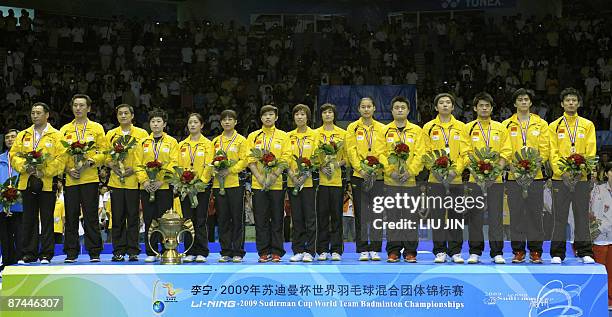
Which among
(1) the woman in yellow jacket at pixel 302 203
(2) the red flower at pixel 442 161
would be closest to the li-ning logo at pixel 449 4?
(1) the woman in yellow jacket at pixel 302 203

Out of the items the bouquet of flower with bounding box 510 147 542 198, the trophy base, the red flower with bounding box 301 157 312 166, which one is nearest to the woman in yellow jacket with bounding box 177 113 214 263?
the trophy base

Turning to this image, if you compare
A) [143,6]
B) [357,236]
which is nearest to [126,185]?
[357,236]

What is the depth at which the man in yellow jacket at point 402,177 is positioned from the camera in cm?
859

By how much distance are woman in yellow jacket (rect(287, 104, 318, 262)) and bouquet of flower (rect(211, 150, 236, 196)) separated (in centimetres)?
73

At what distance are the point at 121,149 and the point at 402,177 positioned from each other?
3320mm

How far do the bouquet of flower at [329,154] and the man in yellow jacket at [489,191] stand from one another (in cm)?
147

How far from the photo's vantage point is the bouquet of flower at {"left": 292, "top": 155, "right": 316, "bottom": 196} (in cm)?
918

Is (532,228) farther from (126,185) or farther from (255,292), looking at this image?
(126,185)

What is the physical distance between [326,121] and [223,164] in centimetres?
134

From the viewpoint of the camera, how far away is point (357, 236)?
9.32m

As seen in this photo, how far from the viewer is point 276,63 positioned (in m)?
21.8

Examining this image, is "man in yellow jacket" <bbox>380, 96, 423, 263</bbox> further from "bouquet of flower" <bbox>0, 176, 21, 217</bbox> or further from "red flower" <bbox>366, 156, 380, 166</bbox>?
"bouquet of flower" <bbox>0, 176, 21, 217</bbox>

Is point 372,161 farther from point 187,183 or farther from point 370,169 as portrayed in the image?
point 187,183

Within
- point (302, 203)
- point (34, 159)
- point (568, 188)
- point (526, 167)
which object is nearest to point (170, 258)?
point (302, 203)
